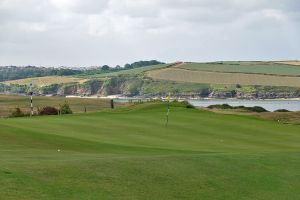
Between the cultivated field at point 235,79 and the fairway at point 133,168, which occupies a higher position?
the cultivated field at point 235,79

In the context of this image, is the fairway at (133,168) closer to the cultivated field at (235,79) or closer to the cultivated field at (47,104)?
the cultivated field at (47,104)

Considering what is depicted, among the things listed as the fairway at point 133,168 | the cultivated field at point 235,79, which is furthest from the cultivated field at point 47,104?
the cultivated field at point 235,79

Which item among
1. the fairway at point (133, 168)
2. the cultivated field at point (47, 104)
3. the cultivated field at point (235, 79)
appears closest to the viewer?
the fairway at point (133, 168)

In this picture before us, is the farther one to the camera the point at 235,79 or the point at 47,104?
the point at 235,79

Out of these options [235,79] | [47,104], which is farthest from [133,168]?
[235,79]

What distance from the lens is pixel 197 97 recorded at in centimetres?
19912

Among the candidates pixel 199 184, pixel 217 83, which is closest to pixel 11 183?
pixel 199 184

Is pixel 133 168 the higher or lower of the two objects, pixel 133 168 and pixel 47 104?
the higher

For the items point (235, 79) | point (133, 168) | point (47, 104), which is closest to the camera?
point (133, 168)

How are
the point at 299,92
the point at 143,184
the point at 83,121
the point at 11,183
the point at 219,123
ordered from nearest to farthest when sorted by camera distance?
the point at 11,183, the point at 143,184, the point at 83,121, the point at 219,123, the point at 299,92

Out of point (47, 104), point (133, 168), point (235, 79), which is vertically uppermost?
point (235, 79)

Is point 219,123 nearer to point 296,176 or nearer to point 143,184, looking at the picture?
point 296,176

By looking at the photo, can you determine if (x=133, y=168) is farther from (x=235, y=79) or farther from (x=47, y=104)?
(x=235, y=79)

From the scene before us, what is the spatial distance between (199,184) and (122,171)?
2.30 metres
